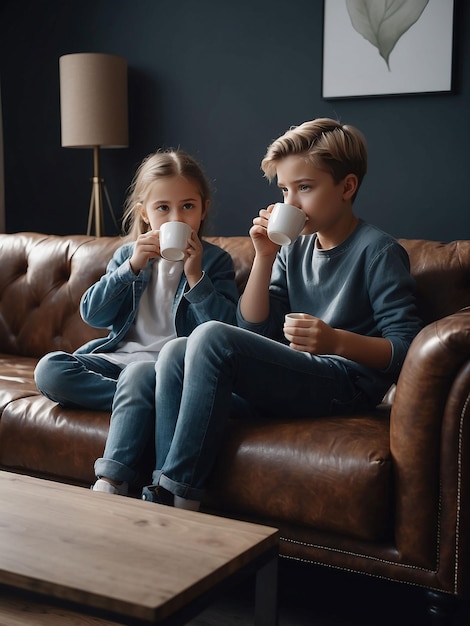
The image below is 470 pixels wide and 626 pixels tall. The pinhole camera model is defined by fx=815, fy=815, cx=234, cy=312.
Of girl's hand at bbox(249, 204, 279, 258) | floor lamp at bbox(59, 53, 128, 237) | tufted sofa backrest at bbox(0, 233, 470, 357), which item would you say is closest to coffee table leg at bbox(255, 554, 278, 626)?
girl's hand at bbox(249, 204, 279, 258)

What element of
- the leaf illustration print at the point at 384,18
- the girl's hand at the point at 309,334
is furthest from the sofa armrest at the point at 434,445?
the leaf illustration print at the point at 384,18

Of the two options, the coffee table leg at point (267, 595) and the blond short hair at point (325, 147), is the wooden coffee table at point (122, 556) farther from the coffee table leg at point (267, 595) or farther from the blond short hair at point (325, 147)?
the blond short hair at point (325, 147)

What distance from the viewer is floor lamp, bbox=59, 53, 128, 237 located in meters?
3.27

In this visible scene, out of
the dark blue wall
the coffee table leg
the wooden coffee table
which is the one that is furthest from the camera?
the dark blue wall

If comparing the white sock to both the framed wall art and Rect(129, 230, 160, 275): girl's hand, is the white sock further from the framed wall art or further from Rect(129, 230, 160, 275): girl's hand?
the framed wall art

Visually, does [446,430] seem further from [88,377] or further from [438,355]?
[88,377]

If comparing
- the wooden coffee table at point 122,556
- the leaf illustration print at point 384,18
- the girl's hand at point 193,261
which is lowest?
the wooden coffee table at point 122,556

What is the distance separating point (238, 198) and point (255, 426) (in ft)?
5.97

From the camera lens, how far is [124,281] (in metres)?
2.13

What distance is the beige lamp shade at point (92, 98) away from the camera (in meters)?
3.27

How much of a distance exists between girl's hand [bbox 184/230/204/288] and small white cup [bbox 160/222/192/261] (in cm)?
12

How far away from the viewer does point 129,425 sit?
1755 mm

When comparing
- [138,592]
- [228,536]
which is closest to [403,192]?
[228,536]

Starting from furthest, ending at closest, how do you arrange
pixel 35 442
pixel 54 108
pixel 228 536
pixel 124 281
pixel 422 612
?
pixel 54 108
pixel 124 281
pixel 35 442
pixel 422 612
pixel 228 536
